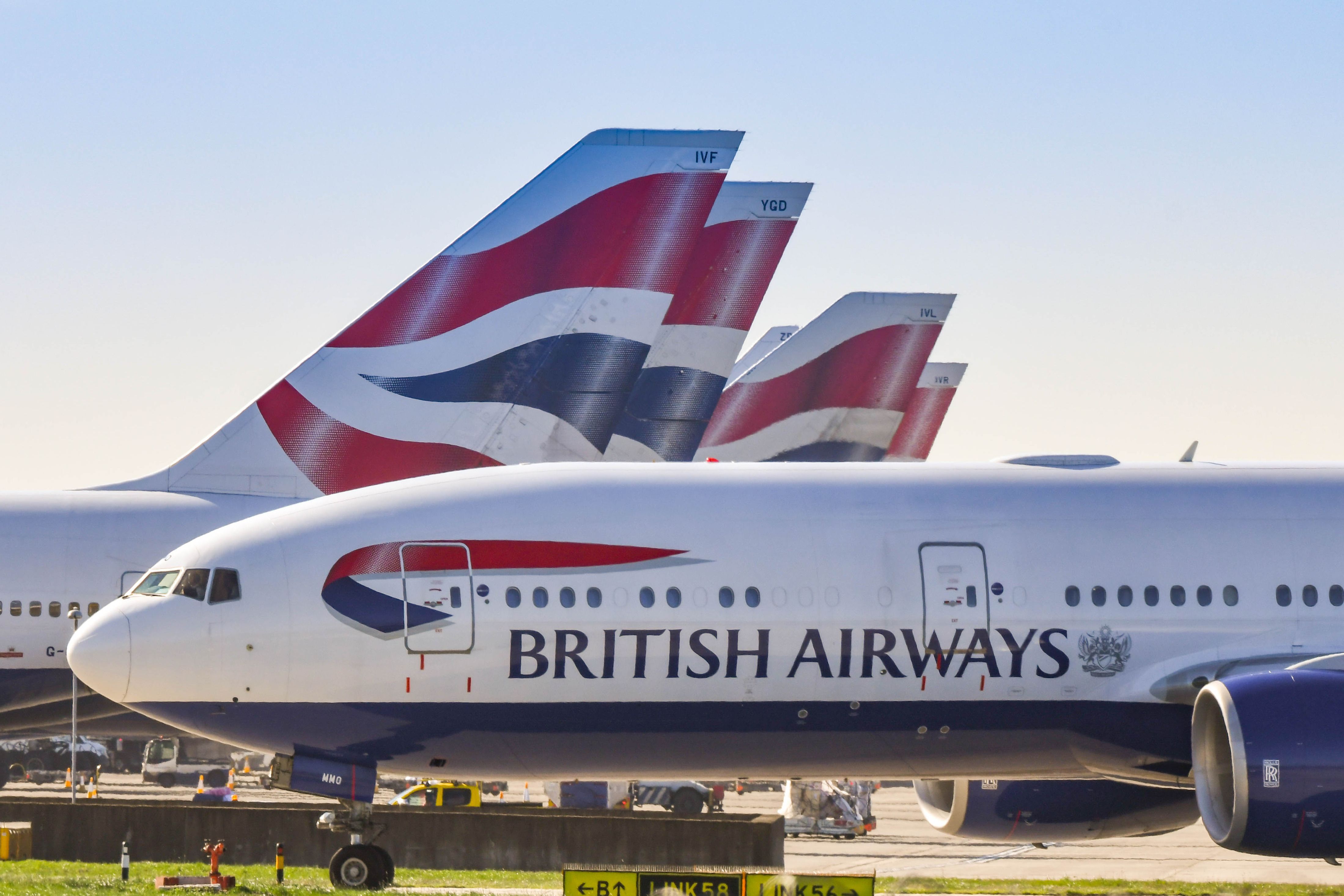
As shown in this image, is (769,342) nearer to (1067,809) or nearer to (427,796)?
(427,796)

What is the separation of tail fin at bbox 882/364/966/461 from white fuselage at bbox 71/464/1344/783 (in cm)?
3258

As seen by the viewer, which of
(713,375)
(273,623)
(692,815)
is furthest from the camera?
(713,375)

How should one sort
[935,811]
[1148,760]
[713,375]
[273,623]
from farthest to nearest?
[713,375], [935,811], [1148,760], [273,623]

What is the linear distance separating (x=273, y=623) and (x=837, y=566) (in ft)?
20.7

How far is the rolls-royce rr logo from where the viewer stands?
63.9 feet

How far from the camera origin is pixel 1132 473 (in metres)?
20.9

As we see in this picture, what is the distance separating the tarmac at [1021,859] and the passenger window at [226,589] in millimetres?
4350

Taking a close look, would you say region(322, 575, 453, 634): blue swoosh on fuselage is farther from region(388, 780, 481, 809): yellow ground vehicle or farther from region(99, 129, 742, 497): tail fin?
region(388, 780, 481, 809): yellow ground vehicle

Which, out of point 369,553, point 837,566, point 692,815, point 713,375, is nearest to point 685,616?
point 837,566

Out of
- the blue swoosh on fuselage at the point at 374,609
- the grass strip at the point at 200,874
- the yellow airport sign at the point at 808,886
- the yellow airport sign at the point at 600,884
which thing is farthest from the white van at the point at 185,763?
the yellow airport sign at the point at 808,886

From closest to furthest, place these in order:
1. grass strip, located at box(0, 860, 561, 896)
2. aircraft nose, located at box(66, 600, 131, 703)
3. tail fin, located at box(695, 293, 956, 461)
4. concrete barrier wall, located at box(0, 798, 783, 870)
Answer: aircraft nose, located at box(66, 600, 131, 703), grass strip, located at box(0, 860, 561, 896), concrete barrier wall, located at box(0, 798, 783, 870), tail fin, located at box(695, 293, 956, 461)

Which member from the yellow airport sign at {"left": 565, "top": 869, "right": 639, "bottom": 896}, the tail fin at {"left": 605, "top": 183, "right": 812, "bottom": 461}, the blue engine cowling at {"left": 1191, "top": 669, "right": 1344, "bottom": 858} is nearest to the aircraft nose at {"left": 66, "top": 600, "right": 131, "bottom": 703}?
the yellow airport sign at {"left": 565, "top": 869, "right": 639, "bottom": 896}

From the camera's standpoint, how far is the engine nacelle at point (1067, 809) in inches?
876

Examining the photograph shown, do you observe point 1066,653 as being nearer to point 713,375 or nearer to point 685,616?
point 685,616
